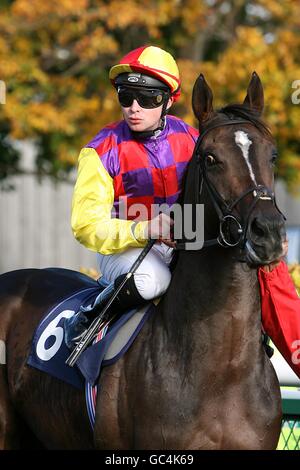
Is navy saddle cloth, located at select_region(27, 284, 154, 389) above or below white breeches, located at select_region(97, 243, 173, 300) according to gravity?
below

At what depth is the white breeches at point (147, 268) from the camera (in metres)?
4.11

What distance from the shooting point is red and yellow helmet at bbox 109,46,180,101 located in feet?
14.2

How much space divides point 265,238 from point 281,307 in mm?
757

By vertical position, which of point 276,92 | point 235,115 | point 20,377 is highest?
point 276,92

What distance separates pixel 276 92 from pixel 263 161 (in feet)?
30.7

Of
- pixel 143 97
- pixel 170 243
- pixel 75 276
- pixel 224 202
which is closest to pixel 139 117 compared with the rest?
pixel 143 97

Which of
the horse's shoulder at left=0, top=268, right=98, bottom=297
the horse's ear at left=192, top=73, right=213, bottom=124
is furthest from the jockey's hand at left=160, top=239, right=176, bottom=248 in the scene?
the horse's shoulder at left=0, top=268, right=98, bottom=297

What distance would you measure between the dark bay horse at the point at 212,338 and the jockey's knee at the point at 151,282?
0.20ft

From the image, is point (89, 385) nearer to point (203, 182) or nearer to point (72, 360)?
point (72, 360)

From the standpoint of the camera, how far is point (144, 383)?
3.95 metres

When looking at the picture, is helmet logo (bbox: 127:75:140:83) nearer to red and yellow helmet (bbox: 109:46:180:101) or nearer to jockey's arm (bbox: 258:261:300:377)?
red and yellow helmet (bbox: 109:46:180:101)

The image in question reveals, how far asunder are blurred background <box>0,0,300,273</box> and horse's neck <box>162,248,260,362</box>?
27.8 feet

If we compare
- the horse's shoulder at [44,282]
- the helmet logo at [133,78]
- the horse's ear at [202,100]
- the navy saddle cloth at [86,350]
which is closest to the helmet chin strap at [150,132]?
the helmet logo at [133,78]

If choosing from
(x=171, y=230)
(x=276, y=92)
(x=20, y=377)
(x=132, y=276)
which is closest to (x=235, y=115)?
(x=171, y=230)
